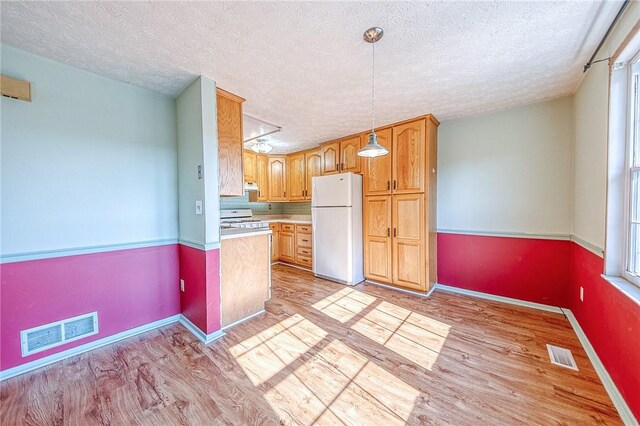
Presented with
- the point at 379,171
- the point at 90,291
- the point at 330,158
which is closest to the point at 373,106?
the point at 379,171

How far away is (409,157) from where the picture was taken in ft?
10.3

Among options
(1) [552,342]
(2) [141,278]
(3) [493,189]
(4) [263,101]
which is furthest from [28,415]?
(3) [493,189]

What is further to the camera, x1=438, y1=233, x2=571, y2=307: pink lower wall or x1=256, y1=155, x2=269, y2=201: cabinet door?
x1=256, y1=155, x2=269, y2=201: cabinet door

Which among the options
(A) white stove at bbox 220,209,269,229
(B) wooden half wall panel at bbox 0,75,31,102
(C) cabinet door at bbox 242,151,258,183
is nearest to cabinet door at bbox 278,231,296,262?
(A) white stove at bbox 220,209,269,229

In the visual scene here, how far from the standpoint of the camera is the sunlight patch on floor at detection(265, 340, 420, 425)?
136 cm

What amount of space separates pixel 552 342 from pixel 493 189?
1.72m

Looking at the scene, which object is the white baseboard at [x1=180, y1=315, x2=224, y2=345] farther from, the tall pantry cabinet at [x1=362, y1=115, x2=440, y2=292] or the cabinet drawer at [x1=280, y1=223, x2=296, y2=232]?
the cabinet drawer at [x1=280, y1=223, x2=296, y2=232]

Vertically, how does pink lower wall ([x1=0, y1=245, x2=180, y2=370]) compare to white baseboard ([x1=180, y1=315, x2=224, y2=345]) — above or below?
above

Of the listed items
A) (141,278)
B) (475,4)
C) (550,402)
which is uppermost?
(475,4)

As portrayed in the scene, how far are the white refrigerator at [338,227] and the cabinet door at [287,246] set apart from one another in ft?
3.01

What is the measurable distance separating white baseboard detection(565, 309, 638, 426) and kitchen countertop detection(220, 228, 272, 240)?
2.83m

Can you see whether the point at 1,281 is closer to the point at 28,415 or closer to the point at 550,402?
the point at 28,415

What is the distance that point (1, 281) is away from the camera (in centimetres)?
163

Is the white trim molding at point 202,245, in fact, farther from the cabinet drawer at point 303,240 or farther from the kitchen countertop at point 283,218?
the kitchen countertop at point 283,218
